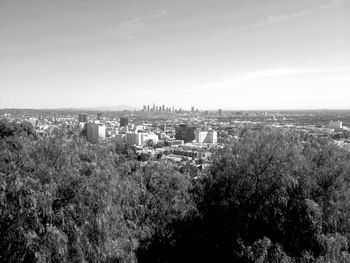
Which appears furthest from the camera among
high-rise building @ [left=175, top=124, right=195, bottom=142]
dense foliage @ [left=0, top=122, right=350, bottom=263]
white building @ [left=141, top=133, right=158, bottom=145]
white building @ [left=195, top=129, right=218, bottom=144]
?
high-rise building @ [left=175, top=124, right=195, bottom=142]

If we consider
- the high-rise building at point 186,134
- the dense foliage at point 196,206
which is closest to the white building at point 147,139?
the high-rise building at point 186,134

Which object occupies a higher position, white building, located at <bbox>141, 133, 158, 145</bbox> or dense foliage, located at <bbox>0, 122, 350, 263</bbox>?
dense foliage, located at <bbox>0, 122, 350, 263</bbox>

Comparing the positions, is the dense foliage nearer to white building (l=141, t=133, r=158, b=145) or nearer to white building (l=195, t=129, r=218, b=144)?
white building (l=141, t=133, r=158, b=145)

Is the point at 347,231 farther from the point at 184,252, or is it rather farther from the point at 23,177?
the point at 23,177

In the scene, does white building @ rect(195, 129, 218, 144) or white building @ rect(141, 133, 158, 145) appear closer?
white building @ rect(141, 133, 158, 145)

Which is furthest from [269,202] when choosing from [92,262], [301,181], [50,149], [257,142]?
[50,149]

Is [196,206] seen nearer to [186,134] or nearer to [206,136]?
[206,136]

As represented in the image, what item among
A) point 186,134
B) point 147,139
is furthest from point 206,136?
point 147,139

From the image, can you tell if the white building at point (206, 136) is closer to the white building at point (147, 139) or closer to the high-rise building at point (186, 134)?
the high-rise building at point (186, 134)

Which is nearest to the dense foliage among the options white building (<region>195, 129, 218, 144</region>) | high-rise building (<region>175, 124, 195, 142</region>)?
white building (<region>195, 129, 218, 144</region>)
